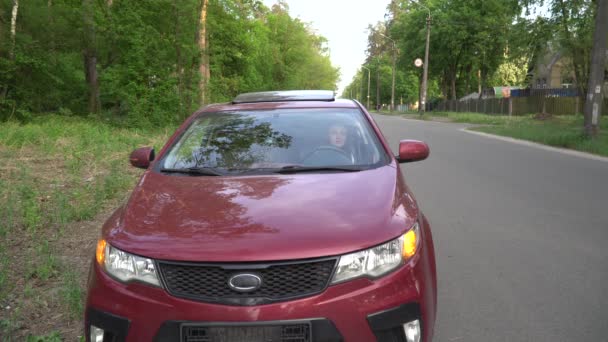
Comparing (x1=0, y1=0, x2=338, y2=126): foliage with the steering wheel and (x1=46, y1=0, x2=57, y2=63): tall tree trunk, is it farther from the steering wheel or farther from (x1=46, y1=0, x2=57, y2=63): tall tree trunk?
the steering wheel

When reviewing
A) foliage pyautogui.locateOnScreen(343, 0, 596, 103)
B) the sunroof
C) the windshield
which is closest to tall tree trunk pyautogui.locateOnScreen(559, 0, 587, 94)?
foliage pyautogui.locateOnScreen(343, 0, 596, 103)

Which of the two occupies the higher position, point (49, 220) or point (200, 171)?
point (200, 171)

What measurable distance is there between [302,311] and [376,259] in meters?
0.40

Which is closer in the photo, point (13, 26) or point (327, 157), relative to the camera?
point (327, 157)

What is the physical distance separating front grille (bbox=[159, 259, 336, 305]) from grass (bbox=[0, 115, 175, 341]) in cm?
135

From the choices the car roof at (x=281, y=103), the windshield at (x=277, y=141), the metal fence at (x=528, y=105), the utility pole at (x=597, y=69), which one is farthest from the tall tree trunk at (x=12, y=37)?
the metal fence at (x=528, y=105)

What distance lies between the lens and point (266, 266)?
2188mm

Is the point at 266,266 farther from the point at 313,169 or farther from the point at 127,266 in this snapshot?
the point at 313,169

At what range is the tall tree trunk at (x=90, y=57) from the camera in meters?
19.9

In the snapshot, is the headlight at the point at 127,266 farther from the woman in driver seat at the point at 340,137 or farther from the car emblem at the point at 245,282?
the woman in driver seat at the point at 340,137

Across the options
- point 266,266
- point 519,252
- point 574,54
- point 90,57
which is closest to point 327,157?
point 266,266

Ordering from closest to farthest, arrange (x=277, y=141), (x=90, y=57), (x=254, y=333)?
(x=254, y=333) < (x=277, y=141) < (x=90, y=57)

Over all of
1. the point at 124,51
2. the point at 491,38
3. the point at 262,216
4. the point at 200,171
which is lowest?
the point at 262,216

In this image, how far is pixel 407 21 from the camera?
55500 millimetres
